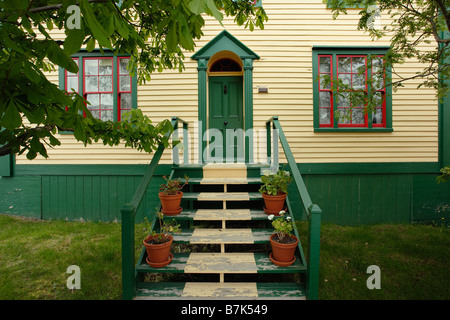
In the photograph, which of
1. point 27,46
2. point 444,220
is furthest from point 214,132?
point 444,220

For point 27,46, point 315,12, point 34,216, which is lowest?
point 34,216

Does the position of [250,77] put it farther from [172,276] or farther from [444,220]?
[444,220]

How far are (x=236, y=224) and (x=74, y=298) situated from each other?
2.54 m

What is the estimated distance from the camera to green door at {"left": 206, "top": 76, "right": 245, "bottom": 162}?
5.35 meters

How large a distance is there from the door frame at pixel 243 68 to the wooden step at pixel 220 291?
2.92 metres

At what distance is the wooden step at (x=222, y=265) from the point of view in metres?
2.62

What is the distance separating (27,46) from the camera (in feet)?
4.65

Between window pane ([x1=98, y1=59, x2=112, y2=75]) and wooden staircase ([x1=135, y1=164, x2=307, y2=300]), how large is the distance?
3320 mm

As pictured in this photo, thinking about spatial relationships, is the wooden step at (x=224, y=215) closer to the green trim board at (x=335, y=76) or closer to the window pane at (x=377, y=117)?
the green trim board at (x=335, y=76)

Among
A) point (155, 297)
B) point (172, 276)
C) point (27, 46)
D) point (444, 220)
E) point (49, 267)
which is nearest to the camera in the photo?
point (27, 46)

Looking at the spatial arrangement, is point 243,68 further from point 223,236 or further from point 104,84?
point 223,236

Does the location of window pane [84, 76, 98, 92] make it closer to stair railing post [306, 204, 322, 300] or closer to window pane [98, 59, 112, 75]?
window pane [98, 59, 112, 75]

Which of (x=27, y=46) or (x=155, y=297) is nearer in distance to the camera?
(x=27, y=46)

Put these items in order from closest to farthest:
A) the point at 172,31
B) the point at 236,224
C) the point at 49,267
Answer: the point at 172,31 → the point at 49,267 → the point at 236,224
